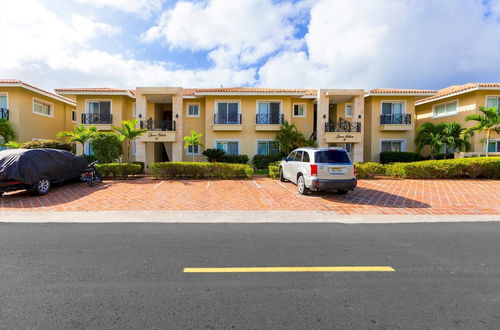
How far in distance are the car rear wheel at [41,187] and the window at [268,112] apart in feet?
47.6

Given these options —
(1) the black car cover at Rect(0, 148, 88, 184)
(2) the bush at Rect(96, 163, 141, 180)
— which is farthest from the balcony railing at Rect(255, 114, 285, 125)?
(1) the black car cover at Rect(0, 148, 88, 184)

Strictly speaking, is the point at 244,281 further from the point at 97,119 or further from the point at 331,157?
the point at 97,119

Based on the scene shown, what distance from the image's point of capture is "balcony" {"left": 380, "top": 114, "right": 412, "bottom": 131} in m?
20.4

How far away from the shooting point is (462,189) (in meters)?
10.6

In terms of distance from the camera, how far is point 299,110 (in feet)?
70.1

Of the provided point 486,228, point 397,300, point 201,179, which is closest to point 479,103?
point 486,228

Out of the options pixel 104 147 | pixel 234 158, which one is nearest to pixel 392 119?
pixel 234 158

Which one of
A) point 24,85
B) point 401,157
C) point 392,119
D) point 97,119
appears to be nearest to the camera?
point 24,85

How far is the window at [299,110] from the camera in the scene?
2128cm

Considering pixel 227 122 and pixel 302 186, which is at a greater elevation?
pixel 227 122

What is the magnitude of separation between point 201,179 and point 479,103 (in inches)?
840

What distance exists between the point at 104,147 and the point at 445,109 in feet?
87.2

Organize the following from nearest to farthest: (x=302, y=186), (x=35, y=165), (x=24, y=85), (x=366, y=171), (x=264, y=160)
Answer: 1. (x=35, y=165)
2. (x=302, y=186)
3. (x=366, y=171)
4. (x=24, y=85)
5. (x=264, y=160)

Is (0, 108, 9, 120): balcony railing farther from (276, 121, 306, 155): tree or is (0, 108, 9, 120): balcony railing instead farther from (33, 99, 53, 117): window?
(276, 121, 306, 155): tree
